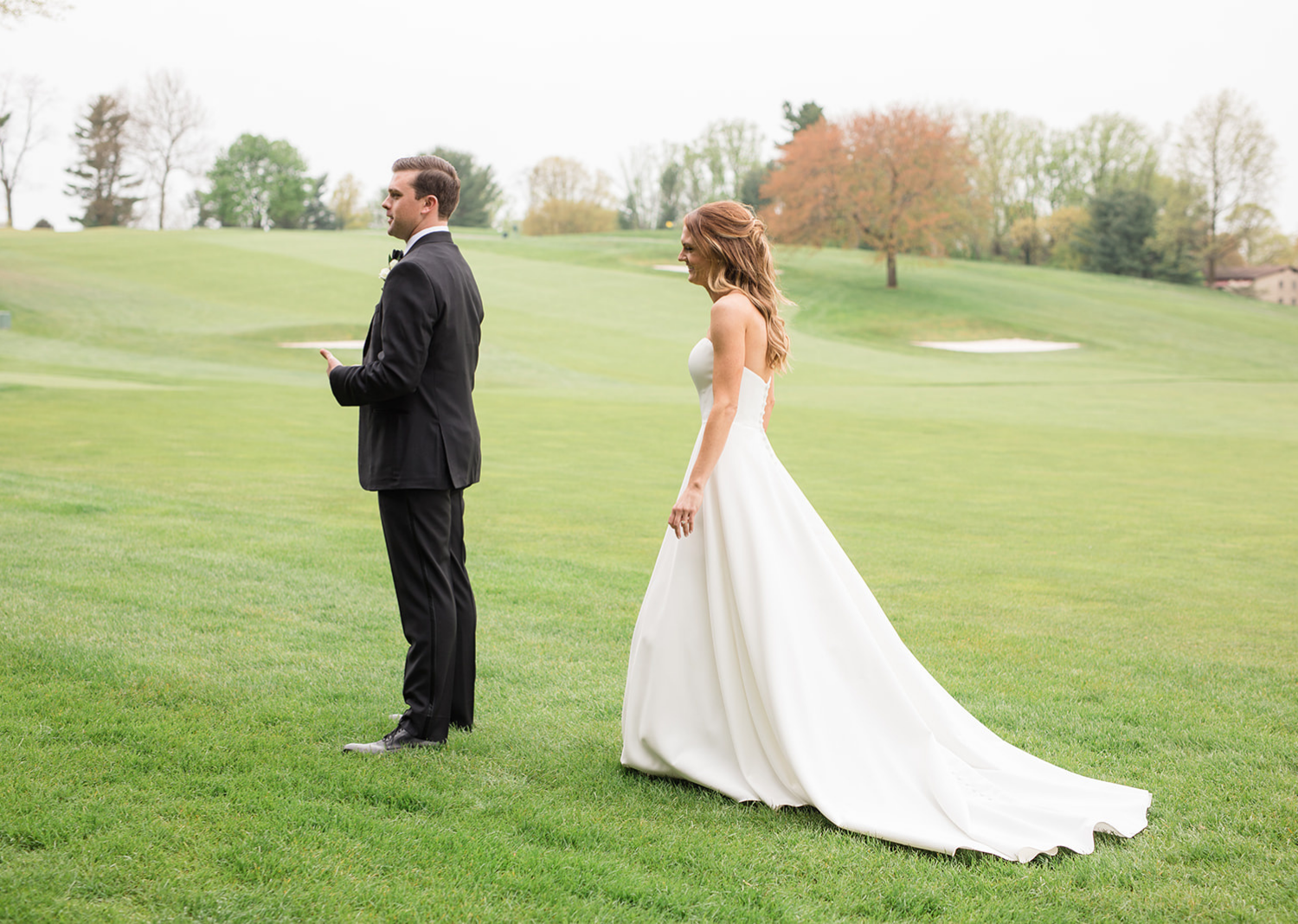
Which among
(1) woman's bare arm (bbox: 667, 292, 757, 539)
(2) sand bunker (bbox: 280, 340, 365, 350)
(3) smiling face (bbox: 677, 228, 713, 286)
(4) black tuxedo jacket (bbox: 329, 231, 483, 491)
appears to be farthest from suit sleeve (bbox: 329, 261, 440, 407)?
(2) sand bunker (bbox: 280, 340, 365, 350)

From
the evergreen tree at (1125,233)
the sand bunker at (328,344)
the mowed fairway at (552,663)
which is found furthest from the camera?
the evergreen tree at (1125,233)

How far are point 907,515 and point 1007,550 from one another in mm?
1910

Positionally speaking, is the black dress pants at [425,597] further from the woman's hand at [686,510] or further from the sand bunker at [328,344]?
the sand bunker at [328,344]

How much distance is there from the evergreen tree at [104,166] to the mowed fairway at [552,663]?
250 ft

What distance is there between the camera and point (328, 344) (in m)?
33.6

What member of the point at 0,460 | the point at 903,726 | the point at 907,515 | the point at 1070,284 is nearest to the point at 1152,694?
the point at 903,726

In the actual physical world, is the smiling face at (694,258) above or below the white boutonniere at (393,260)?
above

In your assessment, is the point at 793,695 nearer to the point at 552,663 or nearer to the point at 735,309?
the point at 735,309

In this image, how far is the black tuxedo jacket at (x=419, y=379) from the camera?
4461 mm

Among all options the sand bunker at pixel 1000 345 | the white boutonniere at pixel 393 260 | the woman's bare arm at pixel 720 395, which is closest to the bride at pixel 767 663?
the woman's bare arm at pixel 720 395

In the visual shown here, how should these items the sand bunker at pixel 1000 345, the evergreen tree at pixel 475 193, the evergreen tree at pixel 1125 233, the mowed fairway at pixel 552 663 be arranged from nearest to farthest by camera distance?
the mowed fairway at pixel 552 663 < the sand bunker at pixel 1000 345 < the evergreen tree at pixel 1125 233 < the evergreen tree at pixel 475 193

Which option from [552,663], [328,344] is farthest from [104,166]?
[552,663]

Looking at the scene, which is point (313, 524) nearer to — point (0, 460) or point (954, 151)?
point (0, 460)

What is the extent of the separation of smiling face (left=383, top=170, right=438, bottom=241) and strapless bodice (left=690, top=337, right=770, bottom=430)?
1.41 m
